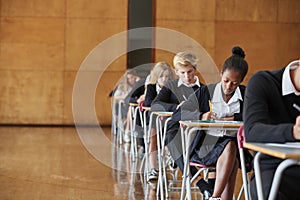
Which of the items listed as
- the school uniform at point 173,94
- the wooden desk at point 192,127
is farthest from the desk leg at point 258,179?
the school uniform at point 173,94

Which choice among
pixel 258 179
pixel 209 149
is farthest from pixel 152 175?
pixel 258 179

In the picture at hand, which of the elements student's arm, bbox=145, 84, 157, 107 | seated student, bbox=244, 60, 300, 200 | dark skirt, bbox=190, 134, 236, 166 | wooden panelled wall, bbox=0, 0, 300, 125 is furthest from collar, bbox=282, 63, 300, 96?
wooden panelled wall, bbox=0, 0, 300, 125

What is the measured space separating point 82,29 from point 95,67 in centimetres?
70

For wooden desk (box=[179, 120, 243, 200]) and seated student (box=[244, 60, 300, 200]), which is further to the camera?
wooden desk (box=[179, 120, 243, 200])

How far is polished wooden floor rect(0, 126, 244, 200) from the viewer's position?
4414mm

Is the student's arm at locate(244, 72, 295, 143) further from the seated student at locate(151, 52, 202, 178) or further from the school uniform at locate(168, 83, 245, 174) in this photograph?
the seated student at locate(151, 52, 202, 178)

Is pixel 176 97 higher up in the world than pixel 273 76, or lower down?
lower down

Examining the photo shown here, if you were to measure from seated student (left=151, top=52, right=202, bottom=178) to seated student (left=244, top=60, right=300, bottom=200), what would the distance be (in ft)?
6.71

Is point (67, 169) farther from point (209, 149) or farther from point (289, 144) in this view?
point (289, 144)

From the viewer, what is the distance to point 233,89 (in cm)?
Result: 339

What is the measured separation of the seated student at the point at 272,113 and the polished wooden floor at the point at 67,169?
2.15 meters

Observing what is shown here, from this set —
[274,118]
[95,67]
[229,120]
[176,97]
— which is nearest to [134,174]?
[176,97]

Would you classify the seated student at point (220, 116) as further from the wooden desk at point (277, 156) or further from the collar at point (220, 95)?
the wooden desk at point (277, 156)

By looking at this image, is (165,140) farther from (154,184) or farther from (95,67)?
(95,67)
